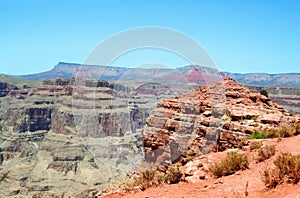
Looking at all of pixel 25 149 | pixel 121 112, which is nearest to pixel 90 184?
pixel 121 112

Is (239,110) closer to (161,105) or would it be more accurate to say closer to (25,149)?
(161,105)

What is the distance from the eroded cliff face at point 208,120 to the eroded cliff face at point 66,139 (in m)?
51.1

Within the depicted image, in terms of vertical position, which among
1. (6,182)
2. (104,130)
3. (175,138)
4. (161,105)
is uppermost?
(161,105)

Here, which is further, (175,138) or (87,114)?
(87,114)

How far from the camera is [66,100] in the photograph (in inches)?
6412

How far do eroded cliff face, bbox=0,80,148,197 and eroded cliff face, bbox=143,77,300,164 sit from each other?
2011 inches

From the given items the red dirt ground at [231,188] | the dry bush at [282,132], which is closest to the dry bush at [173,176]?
the red dirt ground at [231,188]

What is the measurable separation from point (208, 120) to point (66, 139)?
387ft

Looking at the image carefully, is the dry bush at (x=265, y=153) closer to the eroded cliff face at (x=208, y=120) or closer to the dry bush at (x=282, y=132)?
the dry bush at (x=282, y=132)

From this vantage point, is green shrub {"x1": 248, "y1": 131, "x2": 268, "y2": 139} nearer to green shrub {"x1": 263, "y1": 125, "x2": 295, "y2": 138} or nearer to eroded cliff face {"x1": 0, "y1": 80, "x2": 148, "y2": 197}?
green shrub {"x1": 263, "y1": 125, "x2": 295, "y2": 138}

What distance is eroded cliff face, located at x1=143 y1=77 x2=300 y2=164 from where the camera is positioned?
15.7 m

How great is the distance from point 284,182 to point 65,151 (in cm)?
11174

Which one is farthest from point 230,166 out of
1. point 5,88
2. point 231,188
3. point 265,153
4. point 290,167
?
point 5,88

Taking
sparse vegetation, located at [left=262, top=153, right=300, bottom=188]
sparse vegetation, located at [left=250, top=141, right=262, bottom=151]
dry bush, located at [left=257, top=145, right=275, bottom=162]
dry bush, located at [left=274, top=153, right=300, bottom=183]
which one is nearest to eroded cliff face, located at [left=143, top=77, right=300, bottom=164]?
sparse vegetation, located at [left=250, top=141, right=262, bottom=151]
